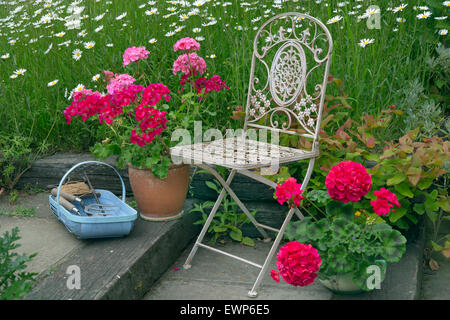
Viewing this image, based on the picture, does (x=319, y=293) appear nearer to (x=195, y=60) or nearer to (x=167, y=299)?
(x=167, y=299)

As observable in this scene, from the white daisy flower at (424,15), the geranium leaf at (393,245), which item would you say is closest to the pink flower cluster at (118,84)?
the geranium leaf at (393,245)

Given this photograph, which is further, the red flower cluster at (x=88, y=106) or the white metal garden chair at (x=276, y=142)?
the red flower cluster at (x=88, y=106)

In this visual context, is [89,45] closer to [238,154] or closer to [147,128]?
[147,128]

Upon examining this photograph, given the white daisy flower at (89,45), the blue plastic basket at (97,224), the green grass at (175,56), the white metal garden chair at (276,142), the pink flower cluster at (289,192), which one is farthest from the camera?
the white daisy flower at (89,45)

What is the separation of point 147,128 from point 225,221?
2.74 feet

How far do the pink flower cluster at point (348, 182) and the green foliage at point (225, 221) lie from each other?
2.74 feet

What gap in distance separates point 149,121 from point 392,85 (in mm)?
1713

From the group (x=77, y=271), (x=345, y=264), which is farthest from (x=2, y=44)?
(x=345, y=264)

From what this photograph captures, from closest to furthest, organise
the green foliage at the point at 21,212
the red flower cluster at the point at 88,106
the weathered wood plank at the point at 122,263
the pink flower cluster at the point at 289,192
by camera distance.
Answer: the weathered wood plank at the point at 122,263
the pink flower cluster at the point at 289,192
the red flower cluster at the point at 88,106
the green foliage at the point at 21,212

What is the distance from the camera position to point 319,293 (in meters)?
2.54

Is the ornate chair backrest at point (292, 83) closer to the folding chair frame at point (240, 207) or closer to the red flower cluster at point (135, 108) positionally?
the folding chair frame at point (240, 207)

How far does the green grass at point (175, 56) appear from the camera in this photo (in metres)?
3.40

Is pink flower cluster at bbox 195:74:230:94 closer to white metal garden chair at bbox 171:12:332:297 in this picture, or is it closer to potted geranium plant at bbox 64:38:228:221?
potted geranium plant at bbox 64:38:228:221

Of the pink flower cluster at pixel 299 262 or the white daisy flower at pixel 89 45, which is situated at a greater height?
the white daisy flower at pixel 89 45
